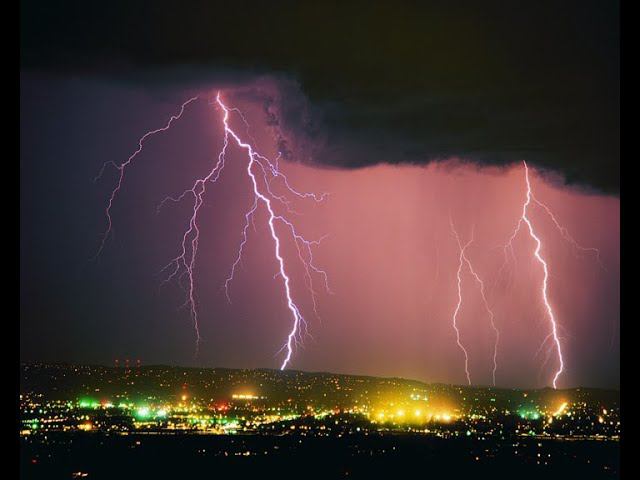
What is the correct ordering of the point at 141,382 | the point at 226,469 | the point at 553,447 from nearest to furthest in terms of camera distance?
the point at 226,469 → the point at 553,447 → the point at 141,382

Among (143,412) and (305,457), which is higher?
(143,412)

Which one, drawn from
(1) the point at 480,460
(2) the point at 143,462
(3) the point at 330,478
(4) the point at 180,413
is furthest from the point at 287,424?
(3) the point at 330,478

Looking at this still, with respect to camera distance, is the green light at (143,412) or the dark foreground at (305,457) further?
the green light at (143,412)

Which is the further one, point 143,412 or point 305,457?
point 143,412

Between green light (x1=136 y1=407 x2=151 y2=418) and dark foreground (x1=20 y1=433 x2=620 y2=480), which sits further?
green light (x1=136 y1=407 x2=151 y2=418)

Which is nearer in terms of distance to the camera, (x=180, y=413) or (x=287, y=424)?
(x=287, y=424)
